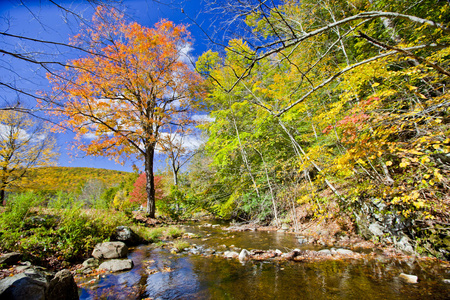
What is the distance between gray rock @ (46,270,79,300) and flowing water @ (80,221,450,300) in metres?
0.31

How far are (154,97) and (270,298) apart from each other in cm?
981

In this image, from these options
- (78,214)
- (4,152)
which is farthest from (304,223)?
(4,152)

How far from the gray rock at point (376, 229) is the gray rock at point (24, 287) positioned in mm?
6419

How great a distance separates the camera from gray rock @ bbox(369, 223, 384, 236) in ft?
14.8

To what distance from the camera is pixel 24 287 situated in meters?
1.89

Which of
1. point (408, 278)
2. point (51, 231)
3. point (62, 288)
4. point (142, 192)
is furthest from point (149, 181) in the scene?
point (142, 192)

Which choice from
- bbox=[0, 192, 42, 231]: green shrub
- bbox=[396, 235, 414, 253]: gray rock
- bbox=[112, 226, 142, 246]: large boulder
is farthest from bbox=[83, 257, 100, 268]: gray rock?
bbox=[396, 235, 414, 253]: gray rock

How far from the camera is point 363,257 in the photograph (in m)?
3.82

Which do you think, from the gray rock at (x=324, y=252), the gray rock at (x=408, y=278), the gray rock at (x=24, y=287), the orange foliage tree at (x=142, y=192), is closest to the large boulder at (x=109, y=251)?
the gray rock at (x=24, y=287)

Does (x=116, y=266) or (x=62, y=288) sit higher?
(x=62, y=288)

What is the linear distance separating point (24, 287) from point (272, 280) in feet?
10.5

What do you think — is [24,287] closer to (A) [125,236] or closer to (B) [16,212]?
(B) [16,212]

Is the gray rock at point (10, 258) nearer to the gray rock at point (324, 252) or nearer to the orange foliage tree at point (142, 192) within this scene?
the gray rock at point (324, 252)

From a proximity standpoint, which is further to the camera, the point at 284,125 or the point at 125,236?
the point at 284,125
